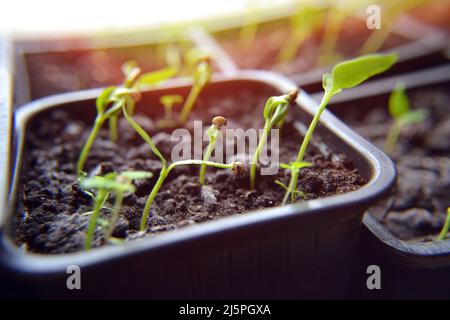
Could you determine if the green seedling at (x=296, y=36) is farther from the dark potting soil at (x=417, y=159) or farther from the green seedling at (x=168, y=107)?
the green seedling at (x=168, y=107)

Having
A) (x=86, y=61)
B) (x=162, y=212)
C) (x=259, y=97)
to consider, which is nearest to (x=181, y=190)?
(x=162, y=212)

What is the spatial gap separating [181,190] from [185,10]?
1296mm

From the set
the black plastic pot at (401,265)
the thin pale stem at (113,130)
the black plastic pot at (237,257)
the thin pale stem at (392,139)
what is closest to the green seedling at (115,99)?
the thin pale stem at (113,130)

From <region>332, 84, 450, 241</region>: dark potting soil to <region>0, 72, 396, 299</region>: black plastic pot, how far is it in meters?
0.22

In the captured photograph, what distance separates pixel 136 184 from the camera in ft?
2.24

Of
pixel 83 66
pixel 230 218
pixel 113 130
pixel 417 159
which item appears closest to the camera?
pixel 230 218

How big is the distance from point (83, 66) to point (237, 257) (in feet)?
3.26

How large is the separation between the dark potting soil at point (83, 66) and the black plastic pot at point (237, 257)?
62 cm

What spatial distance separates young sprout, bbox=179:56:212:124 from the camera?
0.83m

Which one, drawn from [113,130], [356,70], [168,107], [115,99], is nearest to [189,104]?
[168,107]

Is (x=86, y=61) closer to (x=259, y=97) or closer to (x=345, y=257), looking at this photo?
(x=259, y=97)

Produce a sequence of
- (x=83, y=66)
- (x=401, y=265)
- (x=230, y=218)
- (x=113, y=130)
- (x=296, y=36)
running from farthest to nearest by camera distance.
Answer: (x=296, y=36) → (x=83, y=66) → (x=113, y=130) → (x=401, y=265) → (x=230, y=218)

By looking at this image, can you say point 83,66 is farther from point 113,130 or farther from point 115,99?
point 115,99

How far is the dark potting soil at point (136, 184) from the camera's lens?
0.57 meters
